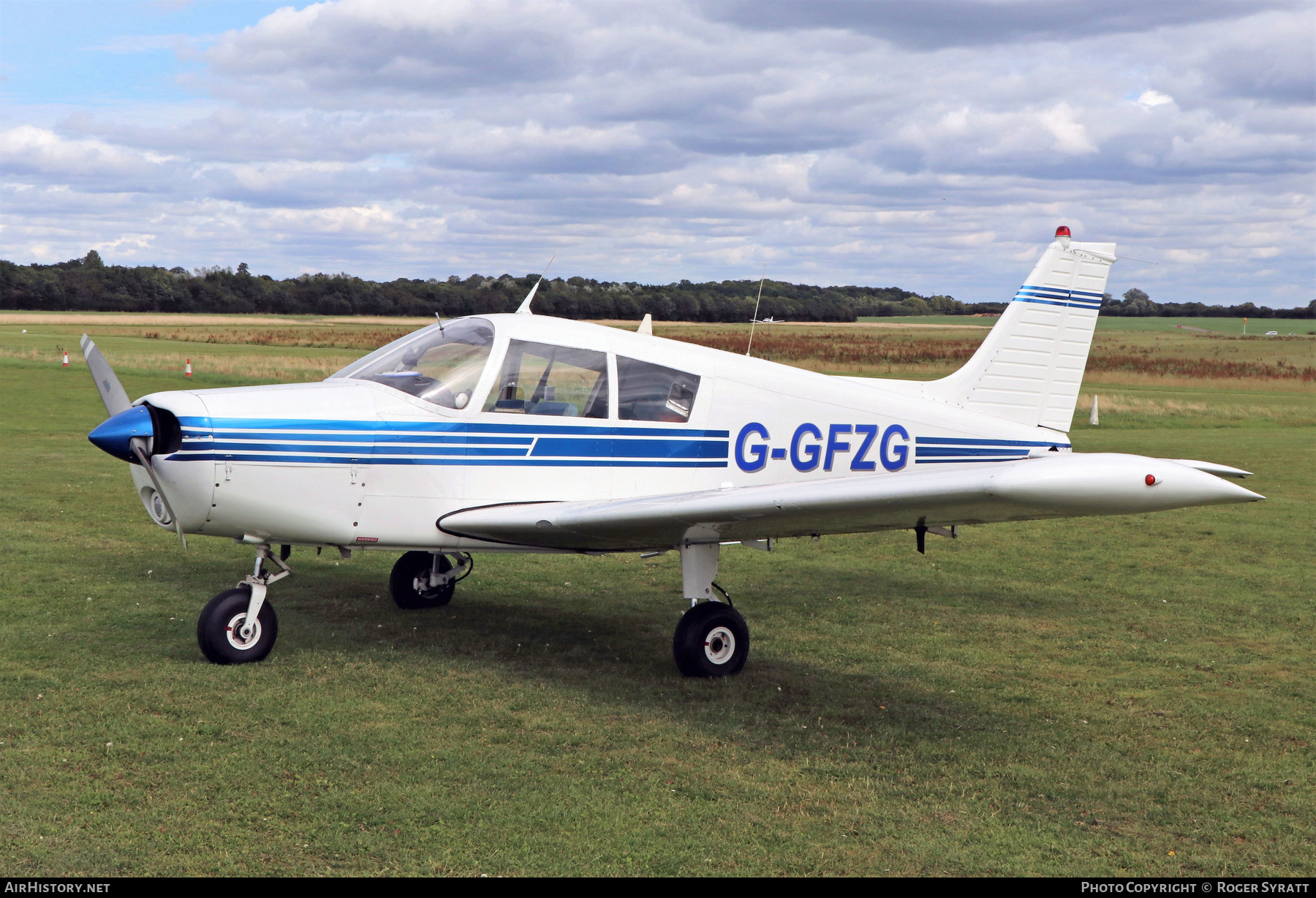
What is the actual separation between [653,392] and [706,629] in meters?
1.63

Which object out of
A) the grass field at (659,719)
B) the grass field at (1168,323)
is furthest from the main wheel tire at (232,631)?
the grass field at (1168,323)

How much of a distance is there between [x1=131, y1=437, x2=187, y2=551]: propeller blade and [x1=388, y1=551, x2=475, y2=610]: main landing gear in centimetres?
229

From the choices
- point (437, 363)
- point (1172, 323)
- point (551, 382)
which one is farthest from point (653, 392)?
point (1172, 323)

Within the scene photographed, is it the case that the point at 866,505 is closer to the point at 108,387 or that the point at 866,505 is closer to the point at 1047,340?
the point at 1047,340

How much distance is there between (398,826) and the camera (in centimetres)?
457

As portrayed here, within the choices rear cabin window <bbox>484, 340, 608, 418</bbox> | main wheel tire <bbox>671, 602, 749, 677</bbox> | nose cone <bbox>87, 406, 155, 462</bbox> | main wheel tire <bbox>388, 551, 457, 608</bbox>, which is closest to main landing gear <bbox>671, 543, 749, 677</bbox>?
main wheel tire <bbox>671, 602, 749, 677</bbox>

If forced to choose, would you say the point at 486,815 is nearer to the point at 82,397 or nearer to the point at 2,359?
the point at 82,397

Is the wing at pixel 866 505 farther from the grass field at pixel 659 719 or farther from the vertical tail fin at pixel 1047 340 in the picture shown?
the vertical tail fin at pixel 1047 340

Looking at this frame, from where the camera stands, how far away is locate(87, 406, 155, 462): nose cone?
20.1ft

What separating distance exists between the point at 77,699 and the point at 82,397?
23.3 meters

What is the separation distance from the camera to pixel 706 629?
22.8 feet

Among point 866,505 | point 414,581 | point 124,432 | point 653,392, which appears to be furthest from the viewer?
point 414,581

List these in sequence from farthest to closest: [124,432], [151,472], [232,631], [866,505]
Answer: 1. [232,631]
2. [151,472]
3. [124,432]
4. [866,505]

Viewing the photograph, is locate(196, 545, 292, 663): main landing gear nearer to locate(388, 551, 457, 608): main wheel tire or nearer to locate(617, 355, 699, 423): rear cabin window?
locate(388, 551, 457, 608): main wheel tire
